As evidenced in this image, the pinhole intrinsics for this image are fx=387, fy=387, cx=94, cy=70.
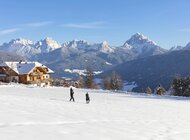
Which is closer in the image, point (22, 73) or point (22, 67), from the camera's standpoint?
point (22, 73)

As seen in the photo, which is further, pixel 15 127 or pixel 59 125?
pixel 59 125

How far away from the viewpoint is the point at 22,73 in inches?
4596

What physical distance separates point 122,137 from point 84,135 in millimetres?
1666

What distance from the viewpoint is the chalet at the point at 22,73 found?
11724 centimetres

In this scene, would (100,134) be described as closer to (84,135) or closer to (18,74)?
(84,135)

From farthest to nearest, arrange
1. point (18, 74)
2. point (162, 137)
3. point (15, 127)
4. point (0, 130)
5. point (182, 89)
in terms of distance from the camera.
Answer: point (18, 74) → point (182, 89) → point (162, 137) → point (15, 127) → point (0, 130)

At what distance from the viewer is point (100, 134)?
52.1ft

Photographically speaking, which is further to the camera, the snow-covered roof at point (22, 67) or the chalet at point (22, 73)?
the snow-covered roof at point (22, 67)

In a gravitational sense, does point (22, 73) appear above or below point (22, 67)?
below

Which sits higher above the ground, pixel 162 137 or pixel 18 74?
pixel 18 74

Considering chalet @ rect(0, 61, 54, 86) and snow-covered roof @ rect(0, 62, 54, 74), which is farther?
snow-covered roof @ rect(0, 62, 54, 74)

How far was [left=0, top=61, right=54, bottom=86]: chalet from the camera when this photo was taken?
11724 cm

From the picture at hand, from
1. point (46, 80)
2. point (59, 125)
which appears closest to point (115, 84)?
point (46, 80)

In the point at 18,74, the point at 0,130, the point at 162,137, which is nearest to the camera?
the point at 0,130
